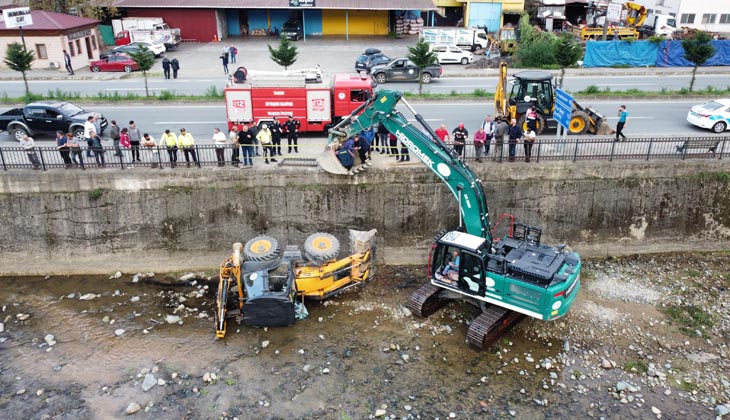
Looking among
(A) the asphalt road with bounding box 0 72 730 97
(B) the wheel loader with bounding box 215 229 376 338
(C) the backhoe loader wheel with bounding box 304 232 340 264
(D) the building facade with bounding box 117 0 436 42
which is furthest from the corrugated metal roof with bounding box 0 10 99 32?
(C) the backhoe loader wheel with bounding box 304 232 340 264


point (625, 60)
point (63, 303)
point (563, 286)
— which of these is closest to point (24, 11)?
point (63, 303)

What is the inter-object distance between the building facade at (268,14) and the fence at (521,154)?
2889cm

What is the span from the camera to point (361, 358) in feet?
42.0

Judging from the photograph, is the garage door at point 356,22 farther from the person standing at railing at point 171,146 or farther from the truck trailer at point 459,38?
the person standing at railing at point 171,146

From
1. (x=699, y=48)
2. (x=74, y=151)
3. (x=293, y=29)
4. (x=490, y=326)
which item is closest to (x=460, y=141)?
(x=490, y=326)

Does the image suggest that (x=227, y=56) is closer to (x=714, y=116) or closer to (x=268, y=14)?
(x=268, y=14)

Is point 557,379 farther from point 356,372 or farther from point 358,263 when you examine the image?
point 358,263

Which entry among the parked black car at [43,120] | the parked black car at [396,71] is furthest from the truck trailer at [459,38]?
the parked black car at [43,120]

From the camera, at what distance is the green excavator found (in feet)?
40.3

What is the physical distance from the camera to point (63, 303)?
1491cm

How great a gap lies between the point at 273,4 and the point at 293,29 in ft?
8.02

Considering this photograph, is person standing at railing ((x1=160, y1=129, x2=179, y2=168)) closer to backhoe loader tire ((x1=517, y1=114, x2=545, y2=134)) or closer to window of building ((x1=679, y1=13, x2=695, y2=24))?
backhoe loader tire ((x1=517, y1=114, x2=545, y2=134))

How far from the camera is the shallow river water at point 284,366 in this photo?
451 inches

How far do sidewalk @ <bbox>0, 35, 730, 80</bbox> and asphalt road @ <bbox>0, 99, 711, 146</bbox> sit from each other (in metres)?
7.69
